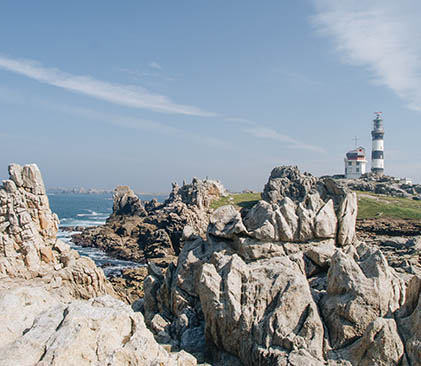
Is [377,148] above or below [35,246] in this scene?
above

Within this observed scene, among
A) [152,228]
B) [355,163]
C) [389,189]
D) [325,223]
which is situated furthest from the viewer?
[355,163]

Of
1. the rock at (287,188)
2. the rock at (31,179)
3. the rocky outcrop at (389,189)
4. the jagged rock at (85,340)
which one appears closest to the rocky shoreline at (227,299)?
the jagged rock at (85,340)

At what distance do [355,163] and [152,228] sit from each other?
95.3m

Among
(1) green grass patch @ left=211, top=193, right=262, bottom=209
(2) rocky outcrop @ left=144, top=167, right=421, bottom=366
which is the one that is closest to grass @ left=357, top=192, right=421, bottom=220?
(1) green grass patch @ left=211, top=193, right=262, bottom=209

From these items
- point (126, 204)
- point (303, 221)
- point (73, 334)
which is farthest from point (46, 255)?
point (126, 204)

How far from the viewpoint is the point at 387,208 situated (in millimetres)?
83562

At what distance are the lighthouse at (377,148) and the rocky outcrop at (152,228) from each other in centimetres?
7353

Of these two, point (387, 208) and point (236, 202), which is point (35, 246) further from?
point (236, 202)

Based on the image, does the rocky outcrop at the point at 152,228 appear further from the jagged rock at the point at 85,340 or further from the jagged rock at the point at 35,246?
the jagged rock at the point at 85,340

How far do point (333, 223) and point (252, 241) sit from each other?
5.95 m

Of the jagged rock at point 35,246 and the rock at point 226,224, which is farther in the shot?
the jagged rock at point 35,246

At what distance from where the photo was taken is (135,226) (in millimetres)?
90062

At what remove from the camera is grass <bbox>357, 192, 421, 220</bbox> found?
78000 mm

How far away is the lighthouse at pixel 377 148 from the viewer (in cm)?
14888
